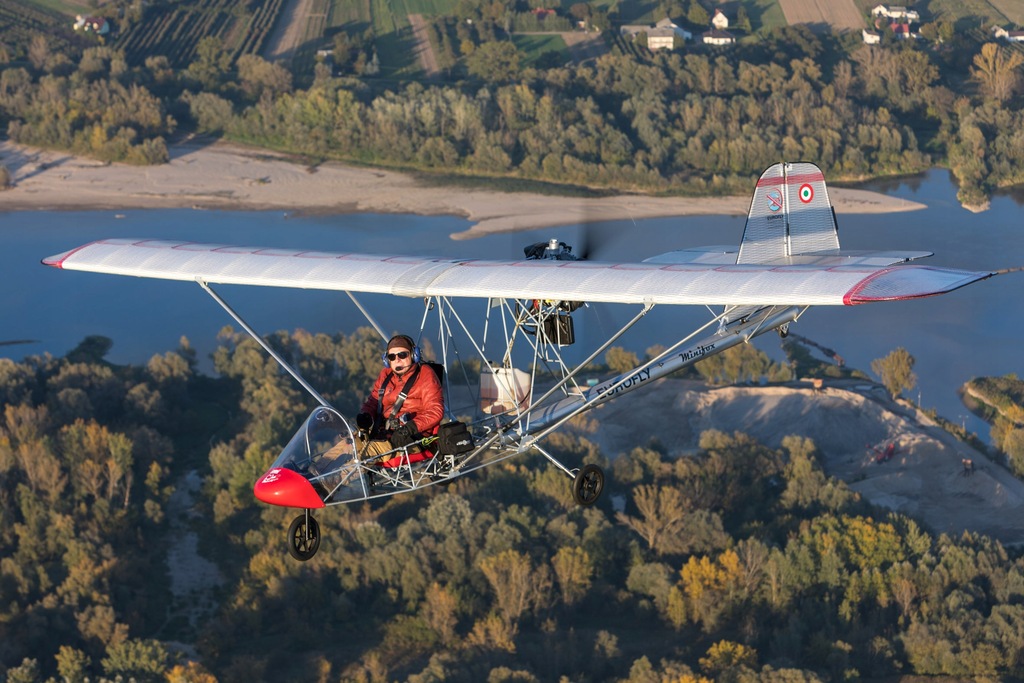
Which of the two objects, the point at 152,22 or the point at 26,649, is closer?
the point at 26,649

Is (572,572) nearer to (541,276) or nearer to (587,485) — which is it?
(587,485)

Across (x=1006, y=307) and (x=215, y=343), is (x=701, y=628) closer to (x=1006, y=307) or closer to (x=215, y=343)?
(x=215, y=343)

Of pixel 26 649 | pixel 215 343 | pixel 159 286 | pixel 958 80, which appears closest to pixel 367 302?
pixel 215 343

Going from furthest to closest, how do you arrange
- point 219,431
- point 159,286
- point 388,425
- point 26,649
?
point 159,286 < point 219,431 < point 26,649 < point 388,425

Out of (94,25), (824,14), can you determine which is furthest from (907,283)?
(824,14)

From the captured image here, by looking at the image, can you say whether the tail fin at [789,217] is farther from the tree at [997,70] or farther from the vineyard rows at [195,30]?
the tree at [997,70]

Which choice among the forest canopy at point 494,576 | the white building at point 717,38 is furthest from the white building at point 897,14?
the forest canopy at point 494,576
